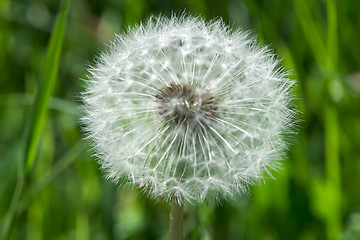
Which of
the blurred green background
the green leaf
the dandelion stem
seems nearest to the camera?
the dandelion stem

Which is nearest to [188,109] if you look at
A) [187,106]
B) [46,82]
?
[187,106]

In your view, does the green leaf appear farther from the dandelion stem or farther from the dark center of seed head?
the dandelion stem

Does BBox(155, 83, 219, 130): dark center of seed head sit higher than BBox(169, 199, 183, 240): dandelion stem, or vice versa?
BBox(155, 83, 219, 130): dark center of seed head

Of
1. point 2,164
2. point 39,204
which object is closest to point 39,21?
point 2,164

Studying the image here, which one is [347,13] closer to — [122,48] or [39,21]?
[122,48]

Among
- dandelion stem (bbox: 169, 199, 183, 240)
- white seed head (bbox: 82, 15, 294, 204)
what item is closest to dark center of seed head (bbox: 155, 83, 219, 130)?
white seed head (bbox: 82, 15, 294, 204)

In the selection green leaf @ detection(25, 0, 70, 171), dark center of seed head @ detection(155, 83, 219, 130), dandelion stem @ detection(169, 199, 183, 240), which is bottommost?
dandelion stem @ detection(169, 199, 183, 240)

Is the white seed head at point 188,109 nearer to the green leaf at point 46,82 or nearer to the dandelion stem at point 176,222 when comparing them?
the dandelion stem at point 176,222
